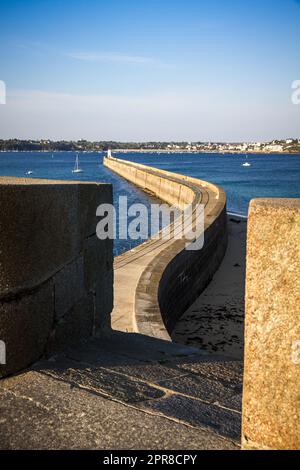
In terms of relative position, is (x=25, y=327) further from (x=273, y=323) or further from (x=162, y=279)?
(x=162, y=279)

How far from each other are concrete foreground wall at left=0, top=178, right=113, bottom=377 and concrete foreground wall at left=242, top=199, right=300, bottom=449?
3.84 feet

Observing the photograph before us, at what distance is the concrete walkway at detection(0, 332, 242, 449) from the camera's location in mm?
1794

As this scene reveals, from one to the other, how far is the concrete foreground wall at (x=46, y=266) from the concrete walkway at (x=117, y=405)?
16cm

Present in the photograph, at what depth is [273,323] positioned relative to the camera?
145cm

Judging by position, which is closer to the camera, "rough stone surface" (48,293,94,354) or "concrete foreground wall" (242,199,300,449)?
"concrete foreground wall" (242,199,300,449)

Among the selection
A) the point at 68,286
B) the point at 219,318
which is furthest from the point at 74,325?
the point at 219,318

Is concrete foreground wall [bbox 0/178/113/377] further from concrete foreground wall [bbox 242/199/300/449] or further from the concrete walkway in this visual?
concrete foreground wall [bbox 242/199/300/449]

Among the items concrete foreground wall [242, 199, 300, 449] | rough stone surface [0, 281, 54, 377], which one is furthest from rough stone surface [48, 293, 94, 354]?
concrete foreground wall [242, 199, 300, 449]

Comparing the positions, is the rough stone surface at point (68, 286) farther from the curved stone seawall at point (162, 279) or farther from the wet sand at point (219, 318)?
the wet sand at point (219, 318)

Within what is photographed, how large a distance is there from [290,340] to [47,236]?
145 centimetres

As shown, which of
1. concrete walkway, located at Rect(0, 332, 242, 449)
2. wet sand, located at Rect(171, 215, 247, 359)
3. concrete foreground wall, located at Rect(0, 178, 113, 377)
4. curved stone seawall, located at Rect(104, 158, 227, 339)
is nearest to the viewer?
concrete walkway, located at Rect(0, 332, 242, 449)

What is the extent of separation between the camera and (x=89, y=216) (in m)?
3.12
